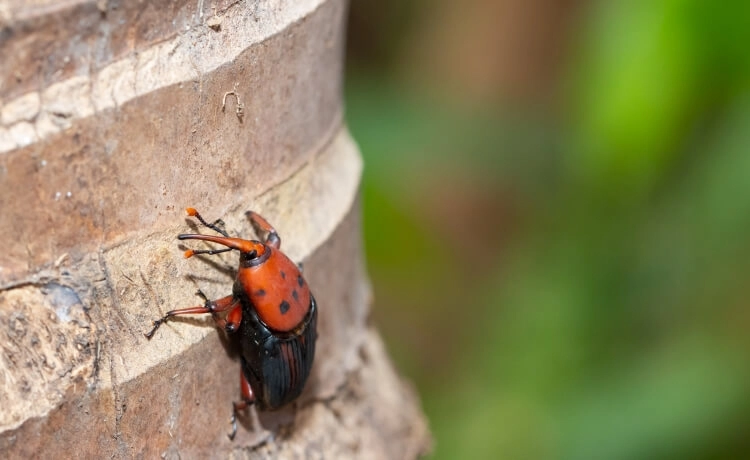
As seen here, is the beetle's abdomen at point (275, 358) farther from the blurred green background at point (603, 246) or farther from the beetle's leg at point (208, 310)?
the blurred green background at point (603, 246)

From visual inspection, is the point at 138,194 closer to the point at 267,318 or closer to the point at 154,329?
the point at 154,329

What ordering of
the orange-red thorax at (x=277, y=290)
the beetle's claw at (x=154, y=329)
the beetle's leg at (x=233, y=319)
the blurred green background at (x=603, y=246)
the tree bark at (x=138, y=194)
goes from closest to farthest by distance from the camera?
1. the tree bark at (x=138, y=194)
2. the beetle's claw at (x=154, y=329)
3. the beetle's leg at (x=233, y=319)
4. the orange-red thorax at (x=277, y=290)
5. the blurred green background at (x=603, y=246)

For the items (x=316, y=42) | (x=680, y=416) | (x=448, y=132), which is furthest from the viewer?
(x=448, y=132)

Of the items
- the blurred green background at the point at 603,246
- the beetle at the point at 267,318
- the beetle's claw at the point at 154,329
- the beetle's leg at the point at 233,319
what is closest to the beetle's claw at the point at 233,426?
the beetle at the point at 267,318

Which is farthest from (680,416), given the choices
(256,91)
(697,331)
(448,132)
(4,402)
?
(4,402)

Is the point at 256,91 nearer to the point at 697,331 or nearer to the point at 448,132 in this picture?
the point at 697,331

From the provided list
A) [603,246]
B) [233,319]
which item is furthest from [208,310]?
[603,246]

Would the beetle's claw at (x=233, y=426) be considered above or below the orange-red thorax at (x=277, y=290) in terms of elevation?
below
